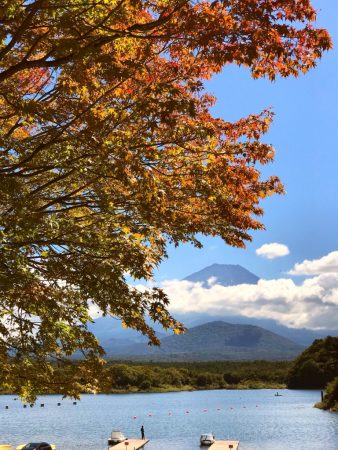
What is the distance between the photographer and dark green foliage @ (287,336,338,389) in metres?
137

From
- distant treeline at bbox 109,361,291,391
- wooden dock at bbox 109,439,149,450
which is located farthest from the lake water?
distant treeline at bbox 109,361,291,391

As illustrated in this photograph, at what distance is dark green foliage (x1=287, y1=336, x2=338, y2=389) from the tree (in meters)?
130

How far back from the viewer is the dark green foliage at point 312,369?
451 ft

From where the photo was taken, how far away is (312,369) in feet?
475

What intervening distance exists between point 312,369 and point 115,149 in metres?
148

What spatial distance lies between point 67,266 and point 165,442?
59.1 meters

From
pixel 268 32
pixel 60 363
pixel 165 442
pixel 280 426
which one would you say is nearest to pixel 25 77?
pixel 268 32

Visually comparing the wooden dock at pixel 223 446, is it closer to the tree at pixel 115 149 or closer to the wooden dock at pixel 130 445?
the wooden dock at pixel 130 445

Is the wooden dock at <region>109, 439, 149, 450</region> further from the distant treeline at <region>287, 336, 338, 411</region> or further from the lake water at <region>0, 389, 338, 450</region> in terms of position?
the distant treeline at <region>287, 336, 338, 411</region>

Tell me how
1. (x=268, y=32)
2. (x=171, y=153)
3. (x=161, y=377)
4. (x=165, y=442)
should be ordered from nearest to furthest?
(x=268, y=32) → (x=171, y=153) → (x=165, y=442) → (x=161, y=377)

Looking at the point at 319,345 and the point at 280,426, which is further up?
the point at 319,345

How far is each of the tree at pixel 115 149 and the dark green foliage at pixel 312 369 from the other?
13029cm

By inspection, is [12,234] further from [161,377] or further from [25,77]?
[161,377]

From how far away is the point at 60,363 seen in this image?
12.7 m
